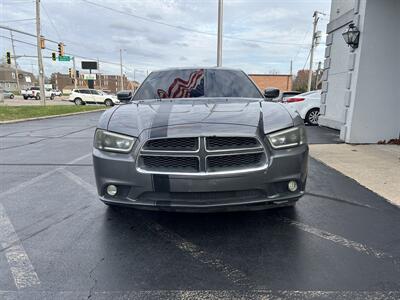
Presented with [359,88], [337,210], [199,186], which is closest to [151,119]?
[199,186]

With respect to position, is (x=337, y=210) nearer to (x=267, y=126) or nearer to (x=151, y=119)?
(x=267, y=126)

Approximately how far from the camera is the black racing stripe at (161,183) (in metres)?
2.85

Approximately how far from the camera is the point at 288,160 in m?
2.99

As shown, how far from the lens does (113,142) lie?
311 centimetres

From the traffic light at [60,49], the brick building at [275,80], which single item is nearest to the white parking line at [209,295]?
the traffic light at [60,49]

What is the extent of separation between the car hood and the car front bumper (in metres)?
0.29

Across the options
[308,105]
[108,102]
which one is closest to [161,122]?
[308,105]

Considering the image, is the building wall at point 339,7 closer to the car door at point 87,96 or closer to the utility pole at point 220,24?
the utility pole at point 220,24

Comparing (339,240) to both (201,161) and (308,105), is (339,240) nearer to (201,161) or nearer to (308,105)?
(201,161)

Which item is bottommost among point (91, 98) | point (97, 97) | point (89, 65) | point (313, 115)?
point (91, 98)

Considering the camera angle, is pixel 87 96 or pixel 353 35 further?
pixel 87 96

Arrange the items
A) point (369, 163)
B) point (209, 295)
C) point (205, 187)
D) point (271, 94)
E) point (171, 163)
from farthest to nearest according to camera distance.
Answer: point (369, 163)
point (271, 94)
point (171, 163)
point (205, 187)
point (209, 295)

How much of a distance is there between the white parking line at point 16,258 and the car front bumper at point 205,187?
85 centimetres

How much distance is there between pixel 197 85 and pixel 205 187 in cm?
219
